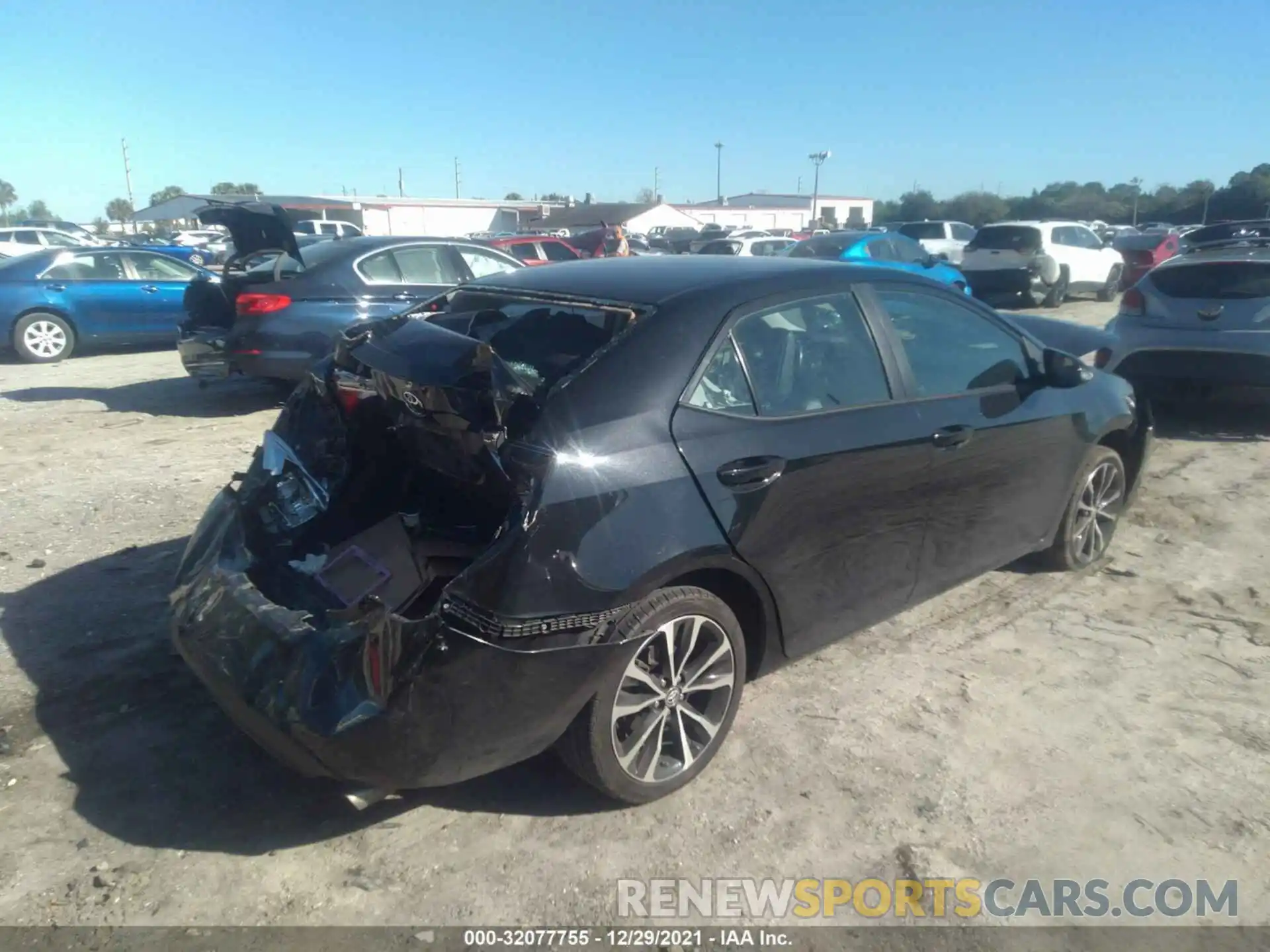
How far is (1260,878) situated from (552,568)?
90.6 inches

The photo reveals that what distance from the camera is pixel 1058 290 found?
57.9ft

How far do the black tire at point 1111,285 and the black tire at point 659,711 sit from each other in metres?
18.7

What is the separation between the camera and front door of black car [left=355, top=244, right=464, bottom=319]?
8406 millimetres

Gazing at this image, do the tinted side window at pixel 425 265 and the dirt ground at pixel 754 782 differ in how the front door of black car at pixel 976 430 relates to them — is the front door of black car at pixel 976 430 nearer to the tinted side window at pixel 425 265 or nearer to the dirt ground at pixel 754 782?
the dirt ground at pixel 754 782

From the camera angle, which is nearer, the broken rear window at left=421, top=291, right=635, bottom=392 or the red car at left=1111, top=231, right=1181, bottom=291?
the broken rear window at left=421, top=291, right=635, bottom=392

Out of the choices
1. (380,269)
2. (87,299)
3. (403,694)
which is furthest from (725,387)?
(87,299)

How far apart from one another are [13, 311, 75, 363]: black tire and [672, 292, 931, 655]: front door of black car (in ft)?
38.5

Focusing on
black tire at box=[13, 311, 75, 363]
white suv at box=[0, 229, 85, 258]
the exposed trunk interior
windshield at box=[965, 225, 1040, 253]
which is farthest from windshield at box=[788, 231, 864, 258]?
white suv at box=[0, 229, 85, 258]

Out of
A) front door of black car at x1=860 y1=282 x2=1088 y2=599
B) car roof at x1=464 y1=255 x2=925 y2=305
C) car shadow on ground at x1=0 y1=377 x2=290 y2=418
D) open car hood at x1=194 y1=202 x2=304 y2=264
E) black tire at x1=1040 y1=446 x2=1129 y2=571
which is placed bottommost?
car shadow on ground at x1=0 y1=377 x2=290 y2=418

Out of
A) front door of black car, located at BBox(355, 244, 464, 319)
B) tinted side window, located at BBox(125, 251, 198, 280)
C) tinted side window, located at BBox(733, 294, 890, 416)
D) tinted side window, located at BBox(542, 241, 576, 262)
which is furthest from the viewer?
tinted side window, located at BBox(542, 241, 576, 262)

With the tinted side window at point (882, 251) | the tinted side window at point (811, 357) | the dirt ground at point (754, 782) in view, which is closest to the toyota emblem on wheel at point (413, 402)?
the tinted side window at point (811, 357)

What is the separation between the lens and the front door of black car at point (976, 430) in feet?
12.6

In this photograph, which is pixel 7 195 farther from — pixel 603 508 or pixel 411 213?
pixel 603 508

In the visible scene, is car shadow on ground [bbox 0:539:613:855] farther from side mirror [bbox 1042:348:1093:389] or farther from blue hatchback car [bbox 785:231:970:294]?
blue hatchback car [bbox 785:231:970:294]
